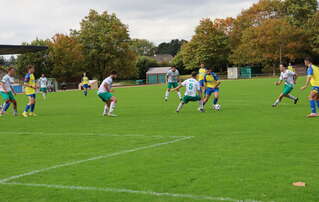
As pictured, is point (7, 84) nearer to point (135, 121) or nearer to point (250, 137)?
point (135, 121)

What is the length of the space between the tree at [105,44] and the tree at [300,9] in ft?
104

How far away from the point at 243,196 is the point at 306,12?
80.5 meters

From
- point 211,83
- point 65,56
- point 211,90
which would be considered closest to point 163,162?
point 211,90

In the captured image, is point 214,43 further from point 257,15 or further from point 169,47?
point 169,47

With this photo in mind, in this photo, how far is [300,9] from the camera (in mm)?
78062

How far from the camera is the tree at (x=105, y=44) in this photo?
231ft

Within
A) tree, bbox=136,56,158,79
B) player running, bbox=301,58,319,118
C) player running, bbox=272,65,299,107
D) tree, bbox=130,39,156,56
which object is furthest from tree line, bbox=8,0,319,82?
tree, bbox=130,39,156,56

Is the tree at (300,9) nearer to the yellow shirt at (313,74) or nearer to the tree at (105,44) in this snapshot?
the tree at (105,44)

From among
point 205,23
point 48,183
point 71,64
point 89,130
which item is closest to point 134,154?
point 48,183

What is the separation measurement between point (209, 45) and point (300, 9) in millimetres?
18594

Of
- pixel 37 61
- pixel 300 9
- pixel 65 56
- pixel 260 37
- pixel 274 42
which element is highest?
pixel 300 9

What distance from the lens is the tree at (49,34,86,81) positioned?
65875 millimetres

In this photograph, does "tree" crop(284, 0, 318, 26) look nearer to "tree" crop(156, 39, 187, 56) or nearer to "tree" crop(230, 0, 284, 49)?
"tree" crop(230, 0, 284, 49)

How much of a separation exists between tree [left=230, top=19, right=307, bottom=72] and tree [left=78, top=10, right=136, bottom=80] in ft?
71.4
